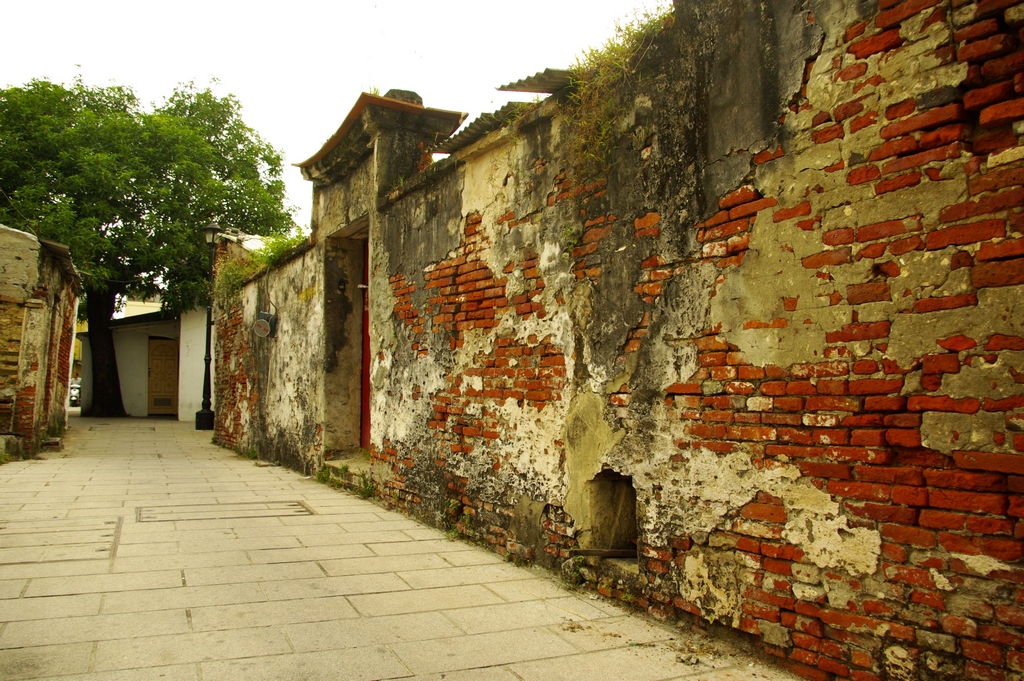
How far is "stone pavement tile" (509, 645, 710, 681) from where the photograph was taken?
9.28 feet

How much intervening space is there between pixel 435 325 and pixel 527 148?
5.84 feet

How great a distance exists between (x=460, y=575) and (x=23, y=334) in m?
9.42

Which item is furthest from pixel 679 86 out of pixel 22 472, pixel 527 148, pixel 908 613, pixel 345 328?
pixel 22 472

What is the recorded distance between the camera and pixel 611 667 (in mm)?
2916

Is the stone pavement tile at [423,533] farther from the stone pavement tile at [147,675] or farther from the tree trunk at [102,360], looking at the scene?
the tree trunk at [102,360]

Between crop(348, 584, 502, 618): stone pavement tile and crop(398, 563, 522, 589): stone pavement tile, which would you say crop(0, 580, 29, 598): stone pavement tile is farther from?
crop(398, 563, 522, 589): stone pavement tile

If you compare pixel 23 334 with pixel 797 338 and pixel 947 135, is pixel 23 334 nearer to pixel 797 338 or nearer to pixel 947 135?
pixel 797 338

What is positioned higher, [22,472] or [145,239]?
[145,239]

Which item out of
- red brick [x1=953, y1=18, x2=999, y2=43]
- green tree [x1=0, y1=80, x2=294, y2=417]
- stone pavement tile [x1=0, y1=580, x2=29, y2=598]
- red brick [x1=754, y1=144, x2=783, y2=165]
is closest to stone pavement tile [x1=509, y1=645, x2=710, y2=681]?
red brick [x1=754, y1=144, x2=783, y2=165]

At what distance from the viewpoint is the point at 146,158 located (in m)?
20.3

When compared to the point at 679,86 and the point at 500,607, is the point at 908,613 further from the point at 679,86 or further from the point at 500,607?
the point at 679,86

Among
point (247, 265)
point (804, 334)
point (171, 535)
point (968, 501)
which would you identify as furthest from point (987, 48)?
point (247, 265)

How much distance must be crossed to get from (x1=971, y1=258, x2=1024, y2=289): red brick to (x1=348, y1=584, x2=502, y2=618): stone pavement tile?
9.08ft

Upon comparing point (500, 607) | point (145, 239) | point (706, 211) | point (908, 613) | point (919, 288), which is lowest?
point (500, 607)
